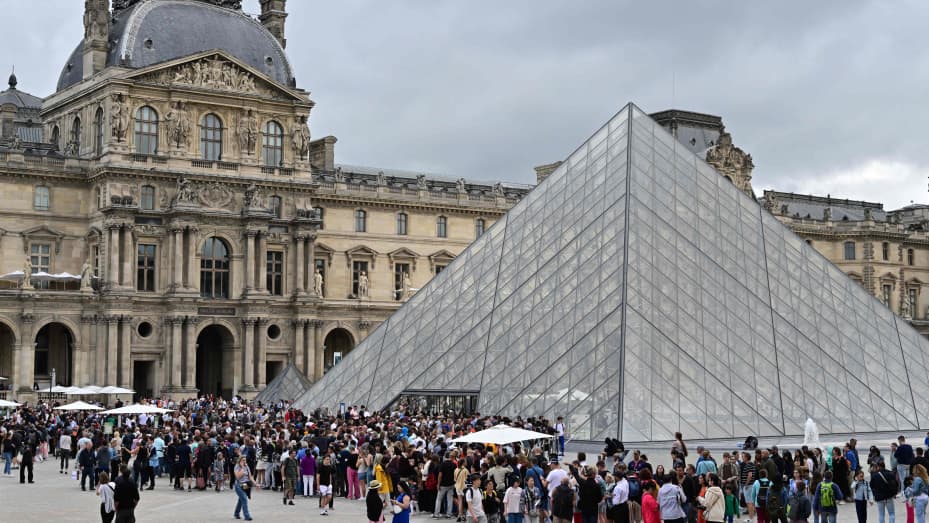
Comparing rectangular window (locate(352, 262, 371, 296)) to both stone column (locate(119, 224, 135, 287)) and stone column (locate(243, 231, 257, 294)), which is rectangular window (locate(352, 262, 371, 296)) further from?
stone column (locate(119, 224, 135, 287))

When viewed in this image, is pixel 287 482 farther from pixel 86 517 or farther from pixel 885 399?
pixel 885 399

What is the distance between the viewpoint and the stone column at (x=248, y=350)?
59.0 meters

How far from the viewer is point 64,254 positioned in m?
57.3

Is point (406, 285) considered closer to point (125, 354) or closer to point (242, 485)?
point (125, 354)

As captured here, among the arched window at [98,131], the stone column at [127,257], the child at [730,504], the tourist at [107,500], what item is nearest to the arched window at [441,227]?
the stone column at [127,257]

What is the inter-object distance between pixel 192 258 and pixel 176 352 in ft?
13.1

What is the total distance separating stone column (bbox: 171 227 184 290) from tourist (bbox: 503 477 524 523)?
40.1 meters

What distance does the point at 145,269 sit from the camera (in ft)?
188

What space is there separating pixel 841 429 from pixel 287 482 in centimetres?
1377

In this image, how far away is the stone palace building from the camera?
55.7m

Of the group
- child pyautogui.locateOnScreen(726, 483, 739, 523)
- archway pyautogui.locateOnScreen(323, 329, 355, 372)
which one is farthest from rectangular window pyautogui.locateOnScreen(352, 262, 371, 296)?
child pyautogui.locateOnScreen(726, 483, 739, 523)

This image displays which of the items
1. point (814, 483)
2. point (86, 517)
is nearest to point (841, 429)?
point (814, 483)

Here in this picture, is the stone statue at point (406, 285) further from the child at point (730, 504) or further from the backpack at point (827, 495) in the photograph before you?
the backpack at point (827, 495)

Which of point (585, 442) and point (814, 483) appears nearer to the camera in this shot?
point (814, 483)
